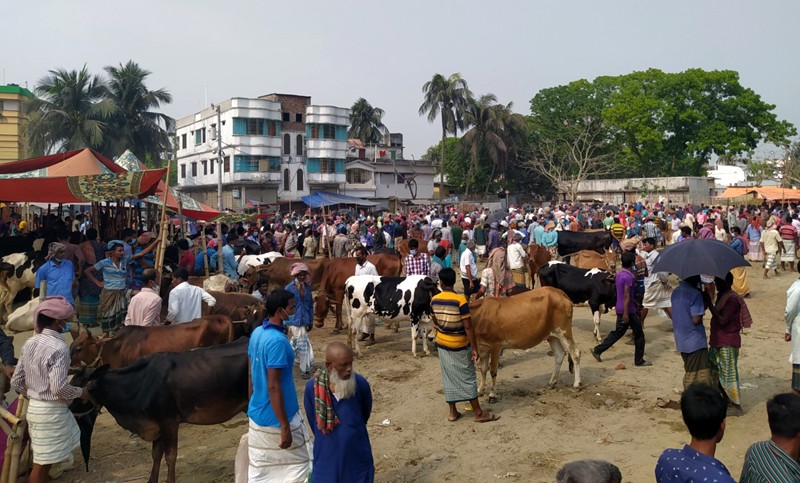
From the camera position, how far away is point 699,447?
348cm

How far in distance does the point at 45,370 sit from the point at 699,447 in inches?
194

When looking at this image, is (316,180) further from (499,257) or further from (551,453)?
(551,453)

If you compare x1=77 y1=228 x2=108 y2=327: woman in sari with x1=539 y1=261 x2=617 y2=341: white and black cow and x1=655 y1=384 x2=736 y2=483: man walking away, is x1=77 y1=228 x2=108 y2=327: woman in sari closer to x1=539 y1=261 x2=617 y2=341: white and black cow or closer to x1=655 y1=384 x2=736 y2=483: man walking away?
x1=539 y1=261 x2=617 y2=341: white and black cow

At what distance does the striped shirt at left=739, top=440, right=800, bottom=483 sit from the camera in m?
3.40

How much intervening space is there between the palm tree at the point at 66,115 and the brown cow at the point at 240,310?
34330mm

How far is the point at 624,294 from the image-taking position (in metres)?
9.78

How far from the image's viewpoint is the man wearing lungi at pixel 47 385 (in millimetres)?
5238

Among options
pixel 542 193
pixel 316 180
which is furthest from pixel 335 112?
pixel 542 193

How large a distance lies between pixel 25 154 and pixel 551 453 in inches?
1825

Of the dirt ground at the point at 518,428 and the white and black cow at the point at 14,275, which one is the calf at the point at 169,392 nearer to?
the dirt ground at the point at 518,428

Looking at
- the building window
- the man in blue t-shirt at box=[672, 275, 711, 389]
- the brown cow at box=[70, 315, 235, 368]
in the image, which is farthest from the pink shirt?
the building window

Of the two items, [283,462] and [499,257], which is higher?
[499,257]

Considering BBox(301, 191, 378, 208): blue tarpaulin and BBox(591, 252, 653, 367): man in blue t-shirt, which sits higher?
BBox(301, 191, 378, 208): blue tarpaulin

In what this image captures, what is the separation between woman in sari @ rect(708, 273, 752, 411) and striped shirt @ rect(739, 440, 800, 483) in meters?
3.97
